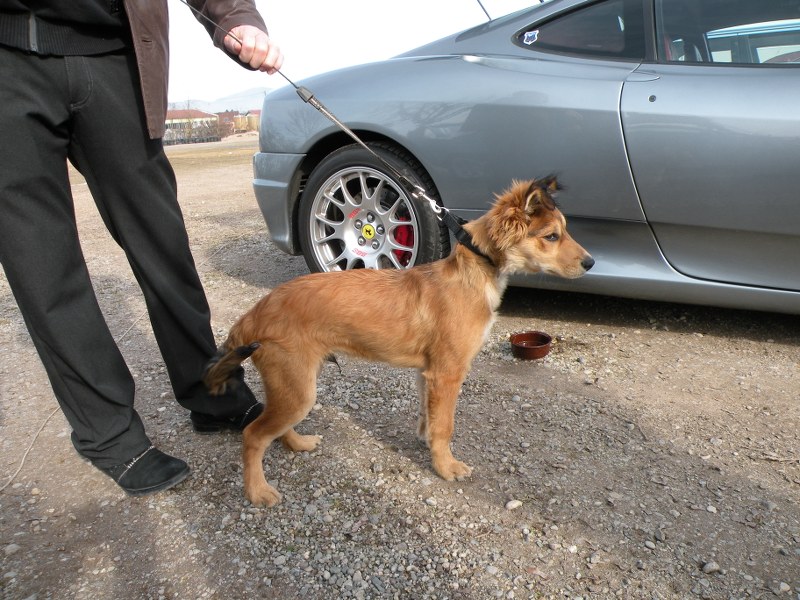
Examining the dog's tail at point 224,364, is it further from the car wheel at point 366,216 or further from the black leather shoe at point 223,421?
the car wheel at point 366,216

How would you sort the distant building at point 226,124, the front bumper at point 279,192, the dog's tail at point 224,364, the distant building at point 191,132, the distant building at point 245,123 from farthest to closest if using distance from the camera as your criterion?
1. the distant building at point 245,123
2. the distant building at point 226,124
3. the distant building at point 191,132
4. the front bumper at point 279,192
5. the dog's tail at point 224,364

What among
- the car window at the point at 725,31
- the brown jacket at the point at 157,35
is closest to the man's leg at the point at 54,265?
the brown jacket at the point at 157,35

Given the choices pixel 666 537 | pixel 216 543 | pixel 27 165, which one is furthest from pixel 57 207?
pixel 666 537

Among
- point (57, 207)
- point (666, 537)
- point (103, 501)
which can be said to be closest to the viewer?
point (666, 537)

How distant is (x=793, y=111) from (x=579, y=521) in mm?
2349

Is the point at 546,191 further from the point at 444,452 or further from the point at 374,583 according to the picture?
the point at 374,583

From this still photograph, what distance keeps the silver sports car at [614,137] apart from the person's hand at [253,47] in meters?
0.96

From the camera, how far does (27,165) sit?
238cm

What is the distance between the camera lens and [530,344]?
3.91m

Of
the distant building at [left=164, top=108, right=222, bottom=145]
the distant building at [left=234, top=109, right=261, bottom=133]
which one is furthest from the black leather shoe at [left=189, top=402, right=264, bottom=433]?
the distant building at [left=234, top=109, right=261, bottom=133]

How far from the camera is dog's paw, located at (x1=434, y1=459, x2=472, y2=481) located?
2.80 metres

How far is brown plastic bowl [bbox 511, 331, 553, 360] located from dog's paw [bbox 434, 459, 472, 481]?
46.7 inches

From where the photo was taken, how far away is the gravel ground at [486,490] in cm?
223

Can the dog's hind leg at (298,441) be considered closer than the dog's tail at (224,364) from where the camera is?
No
